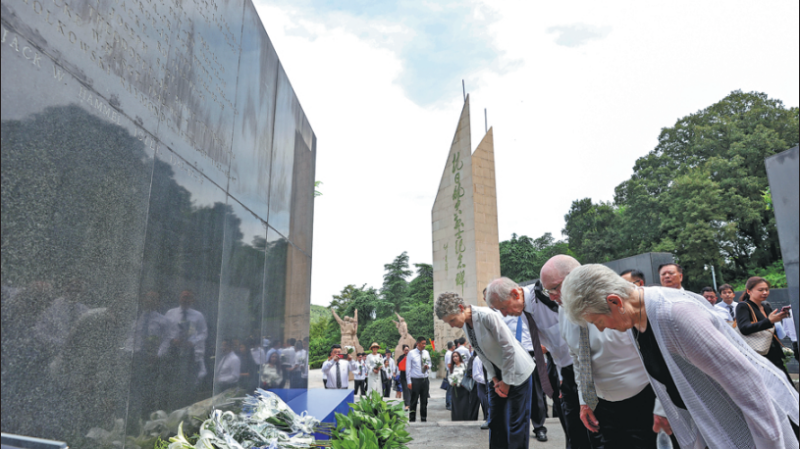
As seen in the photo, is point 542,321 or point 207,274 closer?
point 207,274

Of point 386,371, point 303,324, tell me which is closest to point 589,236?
point 386,371

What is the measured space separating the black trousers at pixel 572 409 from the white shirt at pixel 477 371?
4280 millimetres

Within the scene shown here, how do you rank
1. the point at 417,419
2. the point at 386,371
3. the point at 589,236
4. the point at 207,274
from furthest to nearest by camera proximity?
the point at 589,236 → the point at 386,371 → the point at 417,419 → the point at 207,274

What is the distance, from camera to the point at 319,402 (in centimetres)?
526

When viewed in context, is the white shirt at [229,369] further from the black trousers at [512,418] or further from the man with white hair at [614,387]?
the man with white hair at [614,387]

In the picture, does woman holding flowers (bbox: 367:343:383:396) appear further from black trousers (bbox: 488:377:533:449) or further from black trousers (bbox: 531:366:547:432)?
black trousers (bbox: 488:377:533:449)

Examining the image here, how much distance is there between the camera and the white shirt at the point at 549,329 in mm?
3855

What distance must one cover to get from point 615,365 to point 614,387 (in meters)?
0.15

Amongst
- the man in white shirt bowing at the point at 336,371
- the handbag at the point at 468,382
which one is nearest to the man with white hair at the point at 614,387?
the handbag at the point at 468,382

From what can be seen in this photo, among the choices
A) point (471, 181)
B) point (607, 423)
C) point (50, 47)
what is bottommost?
point (607, 423)

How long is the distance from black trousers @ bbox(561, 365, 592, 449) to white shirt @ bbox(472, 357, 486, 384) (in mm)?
4280

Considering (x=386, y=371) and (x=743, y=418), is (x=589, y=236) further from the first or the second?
(x=743, y=418)

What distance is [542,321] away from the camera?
12.8ft

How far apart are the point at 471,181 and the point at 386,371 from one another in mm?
8334
